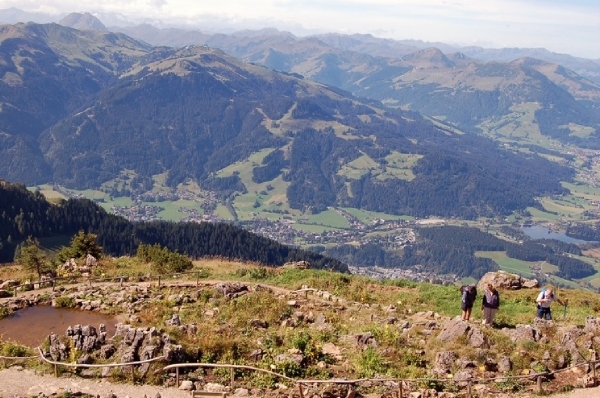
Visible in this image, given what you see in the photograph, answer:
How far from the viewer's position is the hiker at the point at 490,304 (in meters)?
28.0

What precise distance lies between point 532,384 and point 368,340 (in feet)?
26.0

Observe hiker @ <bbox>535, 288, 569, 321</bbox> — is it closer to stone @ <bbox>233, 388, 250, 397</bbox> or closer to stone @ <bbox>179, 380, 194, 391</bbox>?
stone @ <bbox>233, 388, 250, 397</bbox>

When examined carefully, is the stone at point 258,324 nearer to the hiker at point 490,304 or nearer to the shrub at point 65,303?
the hiker at point 490,304

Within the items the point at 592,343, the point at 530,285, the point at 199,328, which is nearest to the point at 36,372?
the point at 199,328

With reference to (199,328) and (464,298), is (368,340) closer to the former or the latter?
(464,298)

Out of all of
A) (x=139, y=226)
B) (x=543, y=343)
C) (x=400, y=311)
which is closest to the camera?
(x=543, y=343)

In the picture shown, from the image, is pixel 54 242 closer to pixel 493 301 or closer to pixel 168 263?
pixel 168 263

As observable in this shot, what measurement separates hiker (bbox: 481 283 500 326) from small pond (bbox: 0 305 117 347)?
21.0 metres

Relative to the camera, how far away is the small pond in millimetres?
29750

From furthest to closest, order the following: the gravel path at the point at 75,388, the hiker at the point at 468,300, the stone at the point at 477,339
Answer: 1. the hiker at the point at 468,300
2. the stone at the point at 477,339
3. the gravel path at the point at 75,388

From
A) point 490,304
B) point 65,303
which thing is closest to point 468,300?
point 490,304

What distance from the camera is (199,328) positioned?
29219 millimetres

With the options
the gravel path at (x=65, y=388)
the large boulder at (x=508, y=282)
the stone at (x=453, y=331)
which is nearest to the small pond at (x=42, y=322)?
the gravel path at (x=65, y=388)

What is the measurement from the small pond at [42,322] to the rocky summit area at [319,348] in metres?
0.69
